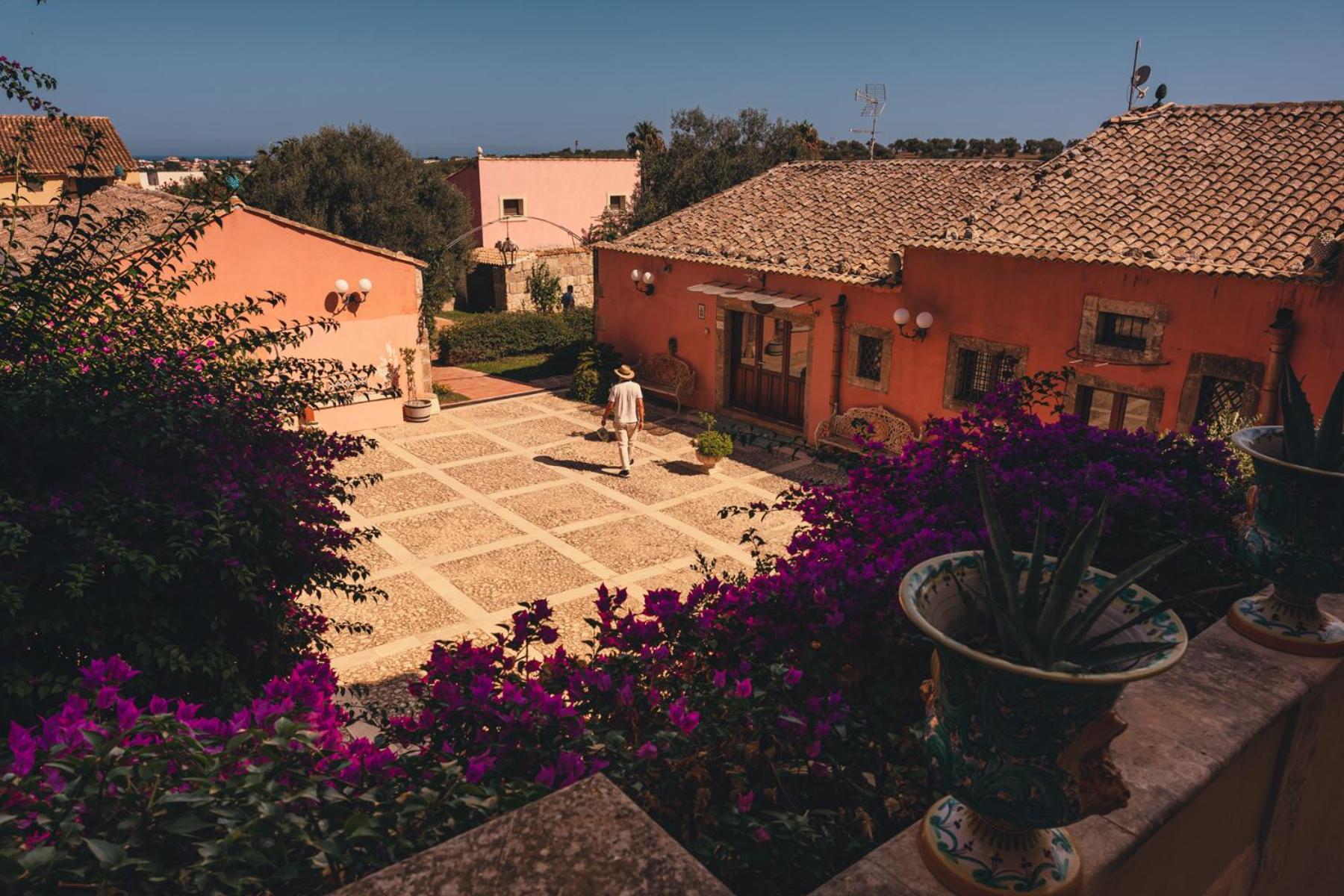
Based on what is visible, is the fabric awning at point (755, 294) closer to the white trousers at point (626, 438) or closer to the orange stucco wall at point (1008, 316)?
Result: the orange stucco wall at point (1008, 316)

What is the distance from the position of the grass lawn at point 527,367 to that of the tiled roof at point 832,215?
140 inches

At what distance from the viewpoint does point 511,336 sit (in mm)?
23516

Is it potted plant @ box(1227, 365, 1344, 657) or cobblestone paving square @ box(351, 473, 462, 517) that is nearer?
potted plant @ box(1227, 365, 1344, 657)

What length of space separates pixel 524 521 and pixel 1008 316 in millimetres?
7853

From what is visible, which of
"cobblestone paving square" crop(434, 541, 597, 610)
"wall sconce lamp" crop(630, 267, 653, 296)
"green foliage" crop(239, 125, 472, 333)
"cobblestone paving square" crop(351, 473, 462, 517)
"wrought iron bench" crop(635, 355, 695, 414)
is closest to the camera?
"cobblestone paving square" crop(434, 541, 597, 610)

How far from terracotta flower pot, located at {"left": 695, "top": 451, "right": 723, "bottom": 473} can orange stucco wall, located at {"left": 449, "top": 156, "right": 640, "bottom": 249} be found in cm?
2169

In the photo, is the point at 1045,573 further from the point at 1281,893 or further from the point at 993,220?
the point at 993,220

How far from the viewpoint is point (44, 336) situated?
4914 mm

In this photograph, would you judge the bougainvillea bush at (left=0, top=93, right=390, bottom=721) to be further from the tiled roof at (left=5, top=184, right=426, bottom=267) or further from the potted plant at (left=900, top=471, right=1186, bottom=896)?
the tiled roof at (left=5, top=184, right=426, bottom=267)

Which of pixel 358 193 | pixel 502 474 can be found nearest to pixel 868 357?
pixel 502 474

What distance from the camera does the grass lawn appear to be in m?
21.5

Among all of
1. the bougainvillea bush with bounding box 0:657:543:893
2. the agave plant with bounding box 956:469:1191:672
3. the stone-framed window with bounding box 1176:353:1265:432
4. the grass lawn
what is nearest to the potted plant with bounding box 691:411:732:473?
the stone-framed window with bounding box 1176:353:1265:432

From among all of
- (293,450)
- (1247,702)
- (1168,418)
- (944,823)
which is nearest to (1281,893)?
(1247,702)

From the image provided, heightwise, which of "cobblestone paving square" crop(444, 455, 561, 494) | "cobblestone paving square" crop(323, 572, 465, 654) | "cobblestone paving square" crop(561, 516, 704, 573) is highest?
"cobblestone paving square" crop(444, 455, 561, 494)
